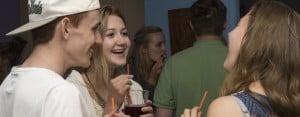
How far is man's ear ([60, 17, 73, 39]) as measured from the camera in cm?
163

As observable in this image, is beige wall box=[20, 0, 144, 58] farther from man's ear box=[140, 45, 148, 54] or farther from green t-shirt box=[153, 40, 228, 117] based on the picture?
green t-shirt box=[153, 40, 228, 117]

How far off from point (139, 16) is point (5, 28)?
1356 mm

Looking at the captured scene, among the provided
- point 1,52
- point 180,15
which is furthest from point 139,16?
point 1,52

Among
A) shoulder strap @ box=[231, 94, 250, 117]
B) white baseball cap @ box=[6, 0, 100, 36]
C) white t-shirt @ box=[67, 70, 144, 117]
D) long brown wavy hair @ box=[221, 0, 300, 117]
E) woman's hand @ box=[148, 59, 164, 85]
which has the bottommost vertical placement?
woman's hand @ box=[148, 59, 164, 85]

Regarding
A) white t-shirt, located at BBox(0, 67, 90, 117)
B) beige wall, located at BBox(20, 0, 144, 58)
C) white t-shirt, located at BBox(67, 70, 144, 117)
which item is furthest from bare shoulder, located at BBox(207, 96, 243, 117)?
beige wall, located at BBox(20, 0, 144, 58)

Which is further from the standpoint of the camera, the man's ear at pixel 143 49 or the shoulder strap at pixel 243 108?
the man's ear at pixel 143 49

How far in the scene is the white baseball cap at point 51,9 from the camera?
5.32 feet

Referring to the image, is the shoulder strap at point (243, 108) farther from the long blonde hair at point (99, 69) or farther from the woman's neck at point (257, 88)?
the long blonde hair at point (99, 69)

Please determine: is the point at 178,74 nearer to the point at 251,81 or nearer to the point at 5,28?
the point at 251,81

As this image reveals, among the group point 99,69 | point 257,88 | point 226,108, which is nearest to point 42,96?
point 226,108

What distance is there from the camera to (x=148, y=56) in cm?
399

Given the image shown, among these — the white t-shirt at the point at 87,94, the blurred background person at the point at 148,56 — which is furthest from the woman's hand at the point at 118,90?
the blurred background person at the point at 148,56

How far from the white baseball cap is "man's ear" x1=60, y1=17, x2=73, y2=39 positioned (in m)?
0.02

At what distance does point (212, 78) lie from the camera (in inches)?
115
